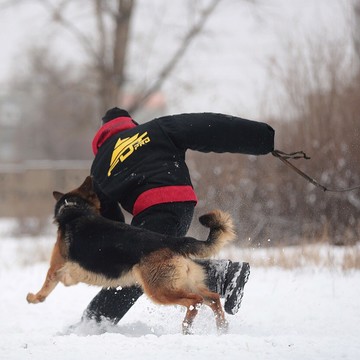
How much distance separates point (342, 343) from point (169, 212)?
1.52 meters

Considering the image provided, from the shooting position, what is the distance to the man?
17.0 ft

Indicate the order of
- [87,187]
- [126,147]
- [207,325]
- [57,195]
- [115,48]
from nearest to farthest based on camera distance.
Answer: [126,147] < [207,325] < [87,187] < [57,195] < [115,48]

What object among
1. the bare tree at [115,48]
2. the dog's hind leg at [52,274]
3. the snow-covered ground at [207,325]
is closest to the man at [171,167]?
the snow-covered ground at [207,325]

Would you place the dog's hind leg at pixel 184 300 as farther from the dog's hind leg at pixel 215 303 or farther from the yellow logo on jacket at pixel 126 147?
the yellow logo on jacket at pixel 126 147

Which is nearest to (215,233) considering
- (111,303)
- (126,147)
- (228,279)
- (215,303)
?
(228,279)

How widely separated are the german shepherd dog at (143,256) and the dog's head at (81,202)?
18 millimetres

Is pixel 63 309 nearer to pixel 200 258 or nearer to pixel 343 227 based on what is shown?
pixel 200 258

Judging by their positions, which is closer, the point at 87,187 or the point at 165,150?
the point at 165,150

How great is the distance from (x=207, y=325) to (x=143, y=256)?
86 cm

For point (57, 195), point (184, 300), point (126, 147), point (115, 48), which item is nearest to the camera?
point (184, 300)

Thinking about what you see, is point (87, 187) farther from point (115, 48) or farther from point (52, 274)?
point (115, 48)

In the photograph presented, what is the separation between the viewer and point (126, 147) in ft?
17.2

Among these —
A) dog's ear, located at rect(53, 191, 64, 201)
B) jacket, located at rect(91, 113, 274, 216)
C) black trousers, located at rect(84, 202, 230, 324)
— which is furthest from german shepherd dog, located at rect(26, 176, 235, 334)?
dog's ear, located at rect(53, 191, 64, 201)

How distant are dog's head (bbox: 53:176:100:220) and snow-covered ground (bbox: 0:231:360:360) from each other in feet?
2.89
